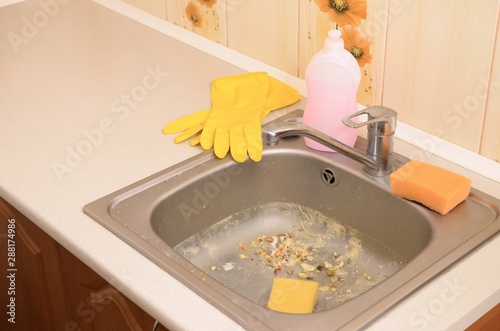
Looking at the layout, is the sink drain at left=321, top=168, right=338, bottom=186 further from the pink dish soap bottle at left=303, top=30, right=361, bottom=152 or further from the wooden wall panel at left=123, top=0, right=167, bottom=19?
the wooden wall panel at left=123, top=0, right=167, bottom=19

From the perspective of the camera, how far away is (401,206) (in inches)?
53.5

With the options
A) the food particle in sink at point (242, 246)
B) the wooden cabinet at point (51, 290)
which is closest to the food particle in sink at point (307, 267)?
the food particle in sink at point (242, 246)

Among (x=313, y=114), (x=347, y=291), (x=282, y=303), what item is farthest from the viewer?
(x=313, y=114)

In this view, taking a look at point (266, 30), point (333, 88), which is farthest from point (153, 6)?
point (333, 88)

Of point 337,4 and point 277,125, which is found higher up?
point 337,4

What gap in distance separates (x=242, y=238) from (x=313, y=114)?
0.28m

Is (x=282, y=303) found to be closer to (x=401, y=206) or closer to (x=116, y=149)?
(x=401, y=206)

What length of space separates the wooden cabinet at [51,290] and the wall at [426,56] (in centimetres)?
67

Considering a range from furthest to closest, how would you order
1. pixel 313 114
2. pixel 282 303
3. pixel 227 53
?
pixel 227 53 → pixel 313 114 → pixel 282 303

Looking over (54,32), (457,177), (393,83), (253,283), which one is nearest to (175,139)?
(253,283)

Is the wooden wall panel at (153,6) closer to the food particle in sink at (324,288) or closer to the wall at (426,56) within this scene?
the wall at (426,56)

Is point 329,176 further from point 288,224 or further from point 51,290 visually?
point 51,290

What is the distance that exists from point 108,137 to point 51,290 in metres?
0.34

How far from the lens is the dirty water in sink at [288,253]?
137 centimetres
